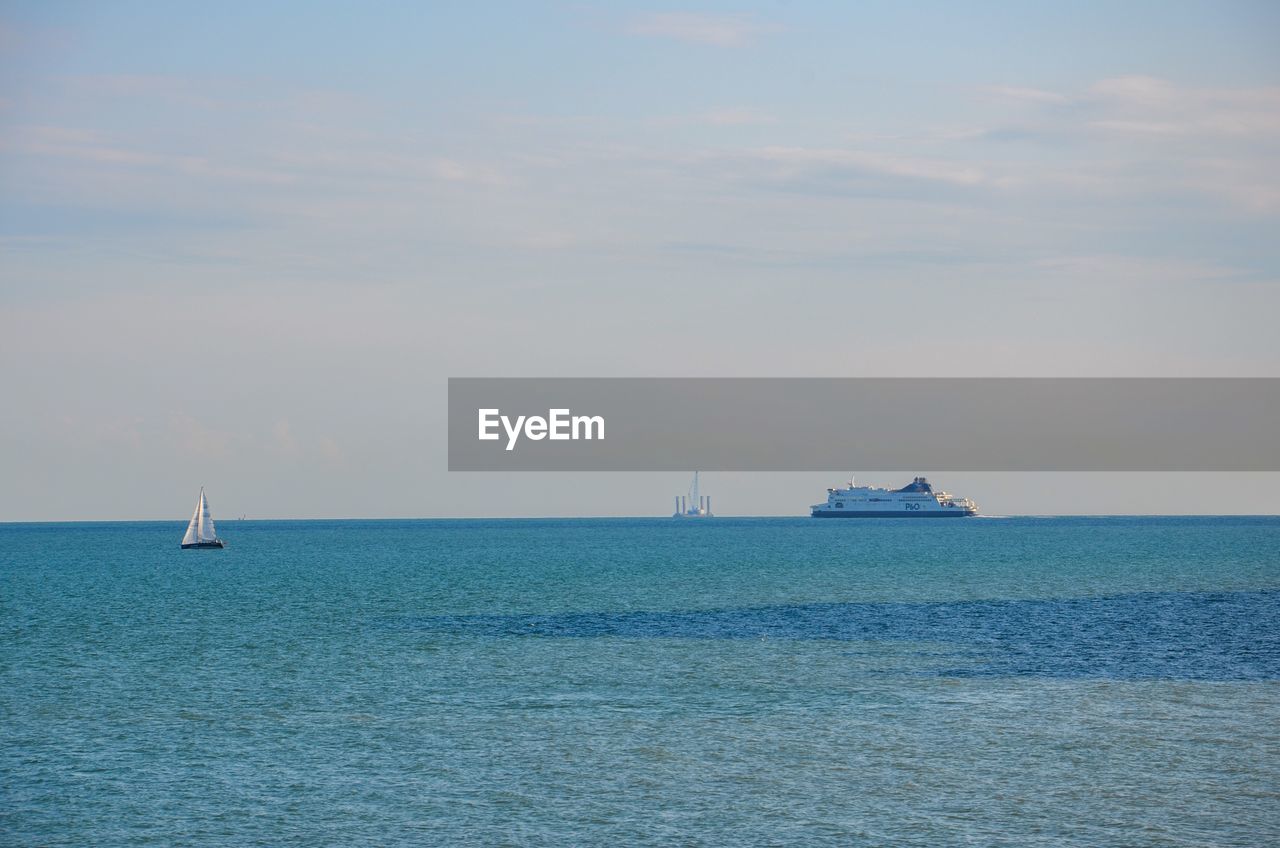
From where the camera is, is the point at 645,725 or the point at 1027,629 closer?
the point at 645,725

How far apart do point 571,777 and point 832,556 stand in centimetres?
15642

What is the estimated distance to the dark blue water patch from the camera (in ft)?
205

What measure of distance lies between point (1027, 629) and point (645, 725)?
39518 mm

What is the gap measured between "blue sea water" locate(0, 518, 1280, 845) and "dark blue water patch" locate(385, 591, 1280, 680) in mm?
449

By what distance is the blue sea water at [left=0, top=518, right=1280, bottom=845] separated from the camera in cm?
3481

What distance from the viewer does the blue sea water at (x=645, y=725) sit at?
34.8m

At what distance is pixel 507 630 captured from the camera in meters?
80.4

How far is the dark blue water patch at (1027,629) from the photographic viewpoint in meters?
62.4

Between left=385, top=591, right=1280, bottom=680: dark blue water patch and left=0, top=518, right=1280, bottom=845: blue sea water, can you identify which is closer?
left=0, top=518, right=1280, bottom=845: blue sea water

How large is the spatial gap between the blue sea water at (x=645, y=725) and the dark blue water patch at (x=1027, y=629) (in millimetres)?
449

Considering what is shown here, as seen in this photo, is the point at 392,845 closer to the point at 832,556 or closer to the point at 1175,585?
the point at 1175,585

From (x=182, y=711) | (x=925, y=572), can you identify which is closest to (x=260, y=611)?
(x=182, y=711)

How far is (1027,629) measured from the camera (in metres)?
79.8

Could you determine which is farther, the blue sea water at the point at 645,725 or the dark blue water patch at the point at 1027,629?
the dark blue water patch at the point at 1027,629
